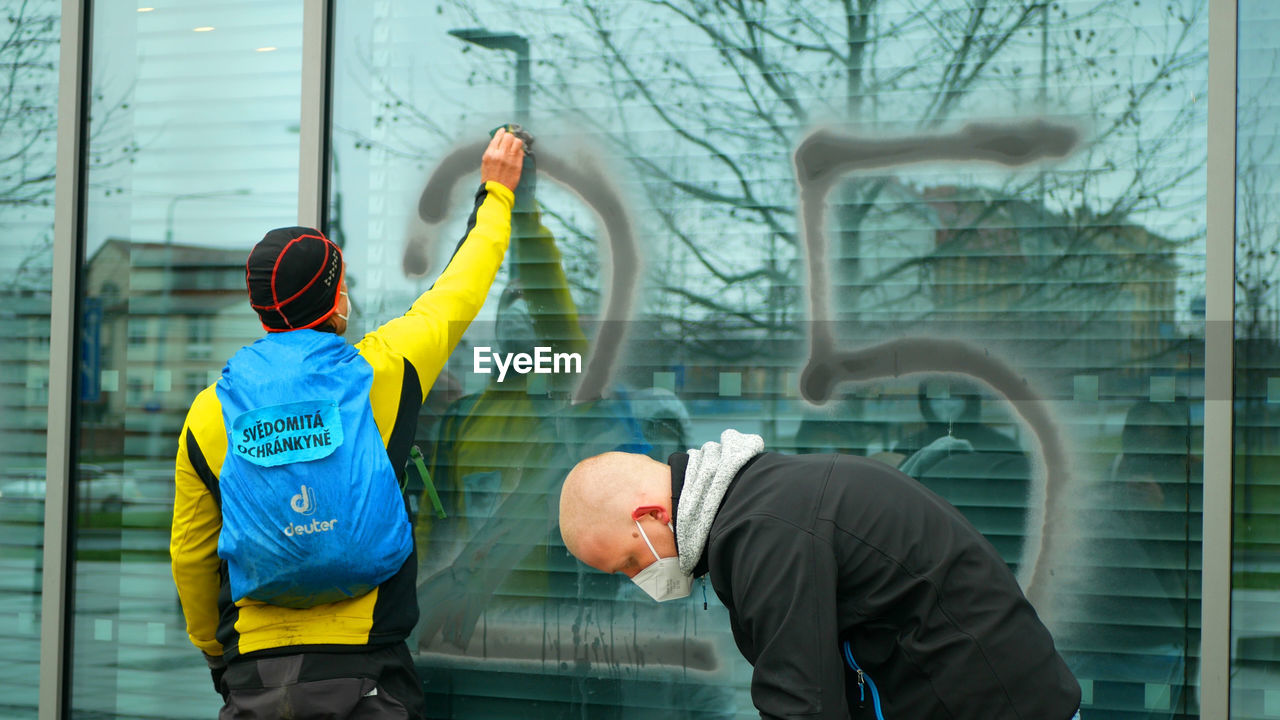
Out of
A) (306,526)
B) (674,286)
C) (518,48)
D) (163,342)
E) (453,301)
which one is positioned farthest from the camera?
(163,342)

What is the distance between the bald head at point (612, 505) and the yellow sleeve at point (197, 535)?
845 mm

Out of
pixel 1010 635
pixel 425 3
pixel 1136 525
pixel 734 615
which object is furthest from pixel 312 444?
pixel 1136 525

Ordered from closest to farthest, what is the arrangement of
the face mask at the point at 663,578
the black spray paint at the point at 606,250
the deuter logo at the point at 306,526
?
the face mask at the point at 663,578 < the deuter logo at the point at 306,526 < the black spray paint at the point at 606,250

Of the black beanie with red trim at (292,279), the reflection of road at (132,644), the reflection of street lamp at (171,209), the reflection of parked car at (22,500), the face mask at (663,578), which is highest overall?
the reflection of street lamp at (171,209)

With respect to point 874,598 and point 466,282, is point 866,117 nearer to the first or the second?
point 466,282

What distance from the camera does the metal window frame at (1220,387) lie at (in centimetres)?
267

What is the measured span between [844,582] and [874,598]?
0.06 m

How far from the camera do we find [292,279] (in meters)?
2.36

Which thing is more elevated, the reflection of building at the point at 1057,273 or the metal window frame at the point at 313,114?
the metal window frame at the point at 313,114

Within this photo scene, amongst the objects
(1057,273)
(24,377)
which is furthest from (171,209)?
(1057,273)

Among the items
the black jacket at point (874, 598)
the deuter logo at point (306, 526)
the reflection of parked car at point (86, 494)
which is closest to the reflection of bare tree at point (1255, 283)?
the black jacket at point (874, 598)

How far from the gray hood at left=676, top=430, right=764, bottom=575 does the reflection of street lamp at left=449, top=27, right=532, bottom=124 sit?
1.59 metres

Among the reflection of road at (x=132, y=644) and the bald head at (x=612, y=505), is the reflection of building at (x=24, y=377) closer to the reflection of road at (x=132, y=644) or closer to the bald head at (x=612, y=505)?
the reflection of road at (x=132, y=644)

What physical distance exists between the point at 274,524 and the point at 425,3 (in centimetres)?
182
